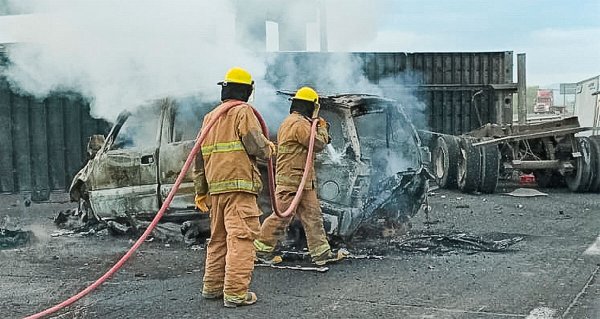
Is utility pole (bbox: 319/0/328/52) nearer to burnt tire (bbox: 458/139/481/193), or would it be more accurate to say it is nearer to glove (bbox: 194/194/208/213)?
burnt tire (bbox: 458/139/481/193)

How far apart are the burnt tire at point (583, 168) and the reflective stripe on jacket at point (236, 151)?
9465 millimetres

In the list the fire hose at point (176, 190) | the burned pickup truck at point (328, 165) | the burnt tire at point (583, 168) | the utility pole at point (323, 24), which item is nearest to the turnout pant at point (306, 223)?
the fire hose at point (176, 190)

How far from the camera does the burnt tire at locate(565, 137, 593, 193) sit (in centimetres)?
Result: 1388

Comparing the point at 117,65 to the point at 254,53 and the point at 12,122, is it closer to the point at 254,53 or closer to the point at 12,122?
the point at 254,53

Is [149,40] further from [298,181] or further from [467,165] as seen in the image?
[467,165]

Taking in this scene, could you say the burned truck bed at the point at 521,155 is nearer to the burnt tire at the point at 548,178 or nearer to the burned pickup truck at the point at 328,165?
the burnt tire at the point at 548,178

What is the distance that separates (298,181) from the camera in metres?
7.27

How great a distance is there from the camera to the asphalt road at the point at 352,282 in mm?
5672

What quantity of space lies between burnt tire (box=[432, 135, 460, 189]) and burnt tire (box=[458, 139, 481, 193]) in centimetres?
34

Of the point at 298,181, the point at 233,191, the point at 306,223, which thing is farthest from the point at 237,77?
the point at 306,223

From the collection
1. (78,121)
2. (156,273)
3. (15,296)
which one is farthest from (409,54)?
(15,296)

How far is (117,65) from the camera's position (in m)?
9.70

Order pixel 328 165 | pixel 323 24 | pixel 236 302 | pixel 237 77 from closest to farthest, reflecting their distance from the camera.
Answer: pixel 236 302, pixel 237 77, pixel 328 165, pixel 323 24

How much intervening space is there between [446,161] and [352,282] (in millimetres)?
8389
